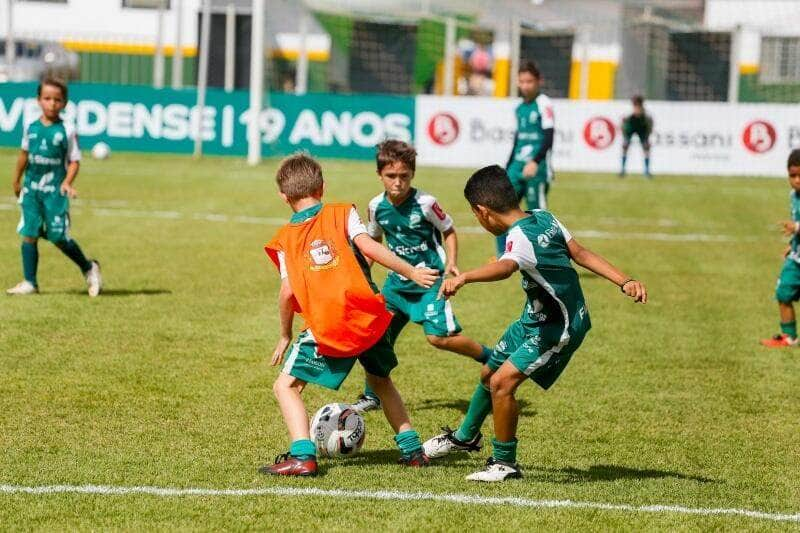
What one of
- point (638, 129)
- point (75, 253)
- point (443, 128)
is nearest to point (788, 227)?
point (75, 253)

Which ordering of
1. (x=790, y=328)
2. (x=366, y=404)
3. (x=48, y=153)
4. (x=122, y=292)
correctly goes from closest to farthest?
(x=366, y=404) → (x=790, y=328) → (x=48, y=153) → (x=122, y=292)

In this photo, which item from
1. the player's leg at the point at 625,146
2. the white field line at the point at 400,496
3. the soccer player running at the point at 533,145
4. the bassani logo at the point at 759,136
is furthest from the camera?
the bassani logo at the point at 759,136

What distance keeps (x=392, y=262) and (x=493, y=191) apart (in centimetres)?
61

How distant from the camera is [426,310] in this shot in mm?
8305

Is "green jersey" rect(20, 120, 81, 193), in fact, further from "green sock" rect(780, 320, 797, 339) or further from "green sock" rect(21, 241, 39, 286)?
"green sock" rect(780, 320, 797, 339)

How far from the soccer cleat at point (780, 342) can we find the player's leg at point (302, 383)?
5584 mm

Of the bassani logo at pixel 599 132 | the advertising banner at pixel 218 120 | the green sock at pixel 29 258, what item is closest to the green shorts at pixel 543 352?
the green sock at pixel 29 258

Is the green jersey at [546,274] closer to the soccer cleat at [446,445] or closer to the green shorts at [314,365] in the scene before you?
the soccer cleat at [446,445]

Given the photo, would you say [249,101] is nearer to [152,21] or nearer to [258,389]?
[152,21]

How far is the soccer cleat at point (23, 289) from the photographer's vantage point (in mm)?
12281

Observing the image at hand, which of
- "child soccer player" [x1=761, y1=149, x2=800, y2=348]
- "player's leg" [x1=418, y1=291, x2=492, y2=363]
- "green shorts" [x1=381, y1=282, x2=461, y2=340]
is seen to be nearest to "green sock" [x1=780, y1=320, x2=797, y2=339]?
"child soccer player" [x1=761, y1=149, x2=800, y2=348]

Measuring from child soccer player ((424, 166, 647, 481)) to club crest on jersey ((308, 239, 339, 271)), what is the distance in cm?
74

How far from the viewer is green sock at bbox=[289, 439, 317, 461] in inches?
257

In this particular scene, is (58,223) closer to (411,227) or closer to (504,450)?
(411,227)
